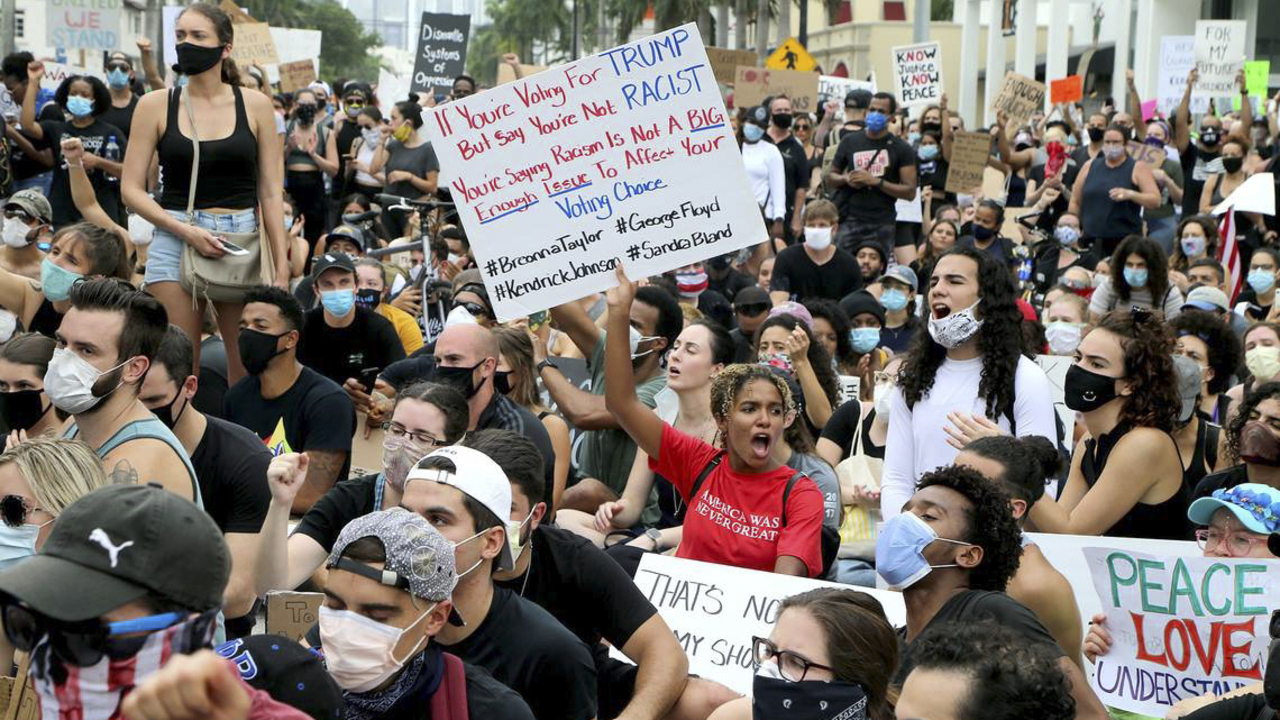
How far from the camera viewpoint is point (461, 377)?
6.84 metres

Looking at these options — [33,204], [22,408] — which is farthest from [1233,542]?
[33,204]

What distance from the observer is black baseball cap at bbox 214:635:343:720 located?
3.18 metres

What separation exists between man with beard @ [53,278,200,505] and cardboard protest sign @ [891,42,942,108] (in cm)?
1817

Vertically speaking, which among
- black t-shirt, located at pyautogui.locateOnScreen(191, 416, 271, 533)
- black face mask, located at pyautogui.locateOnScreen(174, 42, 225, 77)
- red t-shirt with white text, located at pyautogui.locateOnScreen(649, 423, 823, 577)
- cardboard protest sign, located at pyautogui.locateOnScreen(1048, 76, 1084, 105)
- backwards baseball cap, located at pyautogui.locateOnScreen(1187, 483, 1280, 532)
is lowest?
cardboard protest sign, located at pyautogui.locateOnScreen(1048, 76, 1084, 105)

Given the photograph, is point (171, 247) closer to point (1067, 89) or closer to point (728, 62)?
point (728, 62)

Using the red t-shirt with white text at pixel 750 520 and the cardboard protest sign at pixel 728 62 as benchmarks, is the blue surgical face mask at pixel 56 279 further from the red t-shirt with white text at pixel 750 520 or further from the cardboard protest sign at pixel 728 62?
the cardboard protest sign at pixel 728 62

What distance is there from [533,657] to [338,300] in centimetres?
478

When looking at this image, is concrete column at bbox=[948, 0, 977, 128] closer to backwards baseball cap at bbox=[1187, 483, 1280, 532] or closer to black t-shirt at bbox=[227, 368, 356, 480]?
black t-shirt at bbox=[227, 368, 356, 480]

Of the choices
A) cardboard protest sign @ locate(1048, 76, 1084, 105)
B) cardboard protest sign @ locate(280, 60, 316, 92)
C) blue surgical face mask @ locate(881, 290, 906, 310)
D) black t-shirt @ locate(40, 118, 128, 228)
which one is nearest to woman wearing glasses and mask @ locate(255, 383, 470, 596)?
blue surgical face mask @ locate(881, 290, 906, 310)

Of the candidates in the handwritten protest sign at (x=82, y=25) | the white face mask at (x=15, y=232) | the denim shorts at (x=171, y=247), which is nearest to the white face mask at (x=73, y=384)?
the denim shorts at (x=171, y=247)

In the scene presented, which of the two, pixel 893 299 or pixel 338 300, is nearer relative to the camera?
pixel 338 300

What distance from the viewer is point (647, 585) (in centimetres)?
601

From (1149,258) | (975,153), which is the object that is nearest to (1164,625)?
(1149,258)

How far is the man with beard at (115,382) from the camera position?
4.86 m
